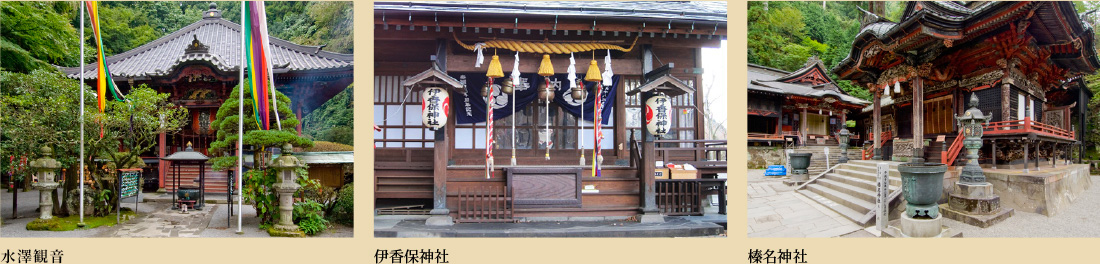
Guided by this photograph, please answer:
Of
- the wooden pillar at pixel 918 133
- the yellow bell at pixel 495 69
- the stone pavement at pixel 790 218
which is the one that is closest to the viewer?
the stone pavement at pixel 790 218

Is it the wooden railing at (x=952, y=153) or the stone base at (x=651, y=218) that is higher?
the wooden railing at (x=952, y=153)

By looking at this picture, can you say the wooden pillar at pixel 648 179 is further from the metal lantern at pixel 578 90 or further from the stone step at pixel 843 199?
the stone step at pixel 843 199

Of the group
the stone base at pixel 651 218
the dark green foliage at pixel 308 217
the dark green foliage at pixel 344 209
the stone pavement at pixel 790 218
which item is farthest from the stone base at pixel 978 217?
the dark green foliage at pixel 308 217

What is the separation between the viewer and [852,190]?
712cm

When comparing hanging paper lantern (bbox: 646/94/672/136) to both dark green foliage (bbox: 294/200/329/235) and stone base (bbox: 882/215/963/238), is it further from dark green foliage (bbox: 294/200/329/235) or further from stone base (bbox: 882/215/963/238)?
dark green foliage (bbox: 294/200/329/235)

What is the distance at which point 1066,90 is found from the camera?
11.6 m

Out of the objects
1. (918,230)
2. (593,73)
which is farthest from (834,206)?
(593,73)

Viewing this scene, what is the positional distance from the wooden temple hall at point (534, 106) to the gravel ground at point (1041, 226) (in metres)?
2.95

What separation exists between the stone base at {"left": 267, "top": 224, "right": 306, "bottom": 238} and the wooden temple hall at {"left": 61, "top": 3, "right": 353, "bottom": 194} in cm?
391

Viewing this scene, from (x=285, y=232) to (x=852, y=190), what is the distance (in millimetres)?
7530

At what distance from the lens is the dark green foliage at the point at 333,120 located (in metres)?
9.38

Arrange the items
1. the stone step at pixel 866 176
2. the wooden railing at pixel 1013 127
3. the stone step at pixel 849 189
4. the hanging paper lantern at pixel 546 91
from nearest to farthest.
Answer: the hanging paper lantern at pixel 546 91 < the stone step at pixel 849 189 < the stone step at pixel 866 176 < the wooden railing at pixel 1013 127

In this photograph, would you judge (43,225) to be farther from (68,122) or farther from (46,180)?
(68,122)

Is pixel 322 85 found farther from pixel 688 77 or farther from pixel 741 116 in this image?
pixel 741 116
